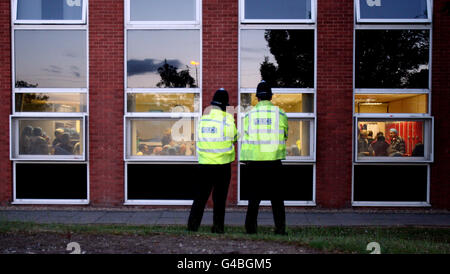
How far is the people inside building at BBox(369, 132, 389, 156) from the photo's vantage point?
9234 mm

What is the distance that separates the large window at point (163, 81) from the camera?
363 inches

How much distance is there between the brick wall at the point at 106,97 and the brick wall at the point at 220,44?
1.76 metres

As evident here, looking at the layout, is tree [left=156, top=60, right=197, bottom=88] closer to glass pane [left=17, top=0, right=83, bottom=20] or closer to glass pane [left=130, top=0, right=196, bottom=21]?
glass pane [left=130, top=0, right=196, bottom=21]

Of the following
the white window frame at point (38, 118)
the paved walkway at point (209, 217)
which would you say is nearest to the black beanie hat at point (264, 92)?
the paved walkway at point (209, 217)

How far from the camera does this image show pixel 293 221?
322 inches

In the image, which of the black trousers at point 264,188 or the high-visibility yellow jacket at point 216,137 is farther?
the high-visibility yellow jacket at point 216,137

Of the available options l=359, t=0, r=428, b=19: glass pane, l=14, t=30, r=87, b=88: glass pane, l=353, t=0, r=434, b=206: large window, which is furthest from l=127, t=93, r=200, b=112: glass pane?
l=359, t=0, r=428, b=19: glass pane

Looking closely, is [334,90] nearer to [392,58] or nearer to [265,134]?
[392,58]

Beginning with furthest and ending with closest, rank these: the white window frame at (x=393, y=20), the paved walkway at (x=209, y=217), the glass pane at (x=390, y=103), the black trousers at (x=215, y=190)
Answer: the glass pane at (x=390, y=103), the white window frame at (x=393, y=20), the paved walkway at (x=209, y=217), the black trousers at (x=215, y=190)

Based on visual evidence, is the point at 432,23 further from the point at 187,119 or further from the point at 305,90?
the point at 187,119

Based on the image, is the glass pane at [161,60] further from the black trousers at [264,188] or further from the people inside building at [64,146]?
the black trousers at [264,188]

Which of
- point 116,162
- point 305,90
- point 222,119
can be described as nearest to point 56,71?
point 116,162
